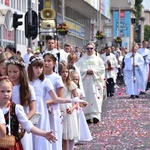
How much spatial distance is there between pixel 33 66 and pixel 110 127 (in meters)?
6.75

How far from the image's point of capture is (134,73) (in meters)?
25.5

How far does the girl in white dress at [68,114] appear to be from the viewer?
33.6ft

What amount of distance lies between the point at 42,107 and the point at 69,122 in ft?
6.15

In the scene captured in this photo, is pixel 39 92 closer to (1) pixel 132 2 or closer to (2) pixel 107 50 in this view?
(2) pixel 107 50

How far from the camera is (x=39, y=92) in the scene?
8711 mm

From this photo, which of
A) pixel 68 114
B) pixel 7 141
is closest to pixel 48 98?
pixel 68 114

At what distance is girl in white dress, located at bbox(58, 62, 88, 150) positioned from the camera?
33.6 feet

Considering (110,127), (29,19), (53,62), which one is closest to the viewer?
(53,62)

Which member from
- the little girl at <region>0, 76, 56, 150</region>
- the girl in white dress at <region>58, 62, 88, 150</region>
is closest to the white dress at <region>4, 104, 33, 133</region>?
the little girl at <region>0, 76, 56, 150</region>

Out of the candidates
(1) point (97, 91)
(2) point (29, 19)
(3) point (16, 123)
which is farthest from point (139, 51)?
(3) point (16, 123)

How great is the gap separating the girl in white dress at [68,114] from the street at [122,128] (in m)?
1.37

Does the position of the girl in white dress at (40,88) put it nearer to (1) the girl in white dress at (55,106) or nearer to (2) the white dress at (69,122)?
(1) the girl in white dress at (55,106)

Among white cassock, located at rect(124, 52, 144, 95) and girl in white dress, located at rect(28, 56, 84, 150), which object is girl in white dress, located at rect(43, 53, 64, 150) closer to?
girl in white dress, located at rect(28, 56, 84, 150)

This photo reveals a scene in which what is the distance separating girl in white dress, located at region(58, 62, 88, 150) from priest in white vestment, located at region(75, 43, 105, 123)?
215 inches
